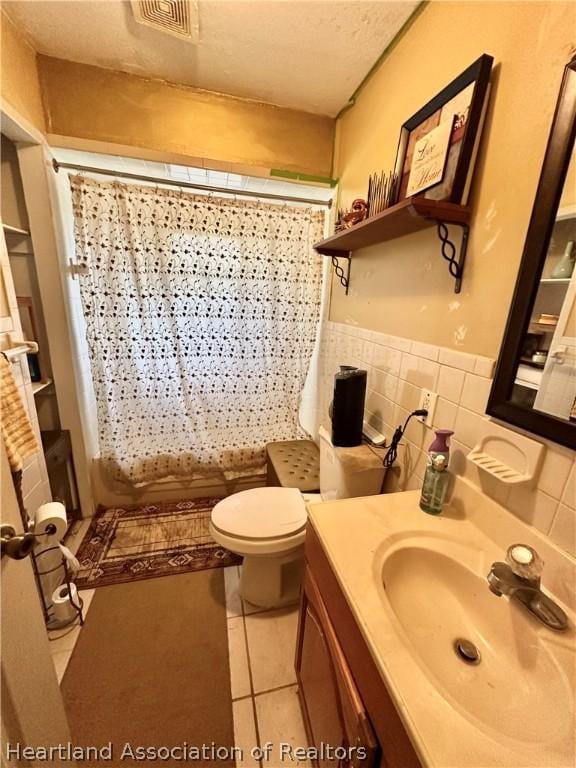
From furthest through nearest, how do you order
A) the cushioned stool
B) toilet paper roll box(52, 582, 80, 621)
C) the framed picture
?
the cushioned stool → toilet paper roll box(52, 582, 80, 621) → the framed picture

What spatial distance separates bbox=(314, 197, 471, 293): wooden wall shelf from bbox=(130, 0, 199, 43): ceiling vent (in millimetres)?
920

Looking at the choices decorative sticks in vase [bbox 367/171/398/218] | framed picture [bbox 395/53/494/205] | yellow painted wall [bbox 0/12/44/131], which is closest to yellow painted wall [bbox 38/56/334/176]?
yellow painted wall [bbox 0/12/44/131]

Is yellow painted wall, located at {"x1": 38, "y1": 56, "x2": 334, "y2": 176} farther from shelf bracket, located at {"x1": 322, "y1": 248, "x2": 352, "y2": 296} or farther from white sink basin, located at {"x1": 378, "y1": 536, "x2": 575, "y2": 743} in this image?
white sink basin, located at {"x1": 378, "y1": 536, "x2": 575, "y2": 743}

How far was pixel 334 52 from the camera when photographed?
49.9 inches

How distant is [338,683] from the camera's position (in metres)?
0.69

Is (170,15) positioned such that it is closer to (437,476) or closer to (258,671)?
(437,476)

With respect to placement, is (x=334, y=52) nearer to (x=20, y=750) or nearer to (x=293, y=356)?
(x=293, y=356)

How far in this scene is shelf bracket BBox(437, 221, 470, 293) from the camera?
2.94ft

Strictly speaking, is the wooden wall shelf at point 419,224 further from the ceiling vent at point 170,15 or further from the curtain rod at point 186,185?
the ceiling vent at point 170,15

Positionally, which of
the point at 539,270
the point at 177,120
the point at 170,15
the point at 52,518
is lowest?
the point at 52,518

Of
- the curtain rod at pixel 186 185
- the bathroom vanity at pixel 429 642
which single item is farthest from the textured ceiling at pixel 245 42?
the bathroom vanity at pixel 429 642

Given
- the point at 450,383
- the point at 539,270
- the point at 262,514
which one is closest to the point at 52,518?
the point at 262,514

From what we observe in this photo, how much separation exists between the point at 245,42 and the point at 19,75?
3.12 ft

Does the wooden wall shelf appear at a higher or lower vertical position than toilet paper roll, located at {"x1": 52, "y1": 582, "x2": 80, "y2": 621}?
higher
